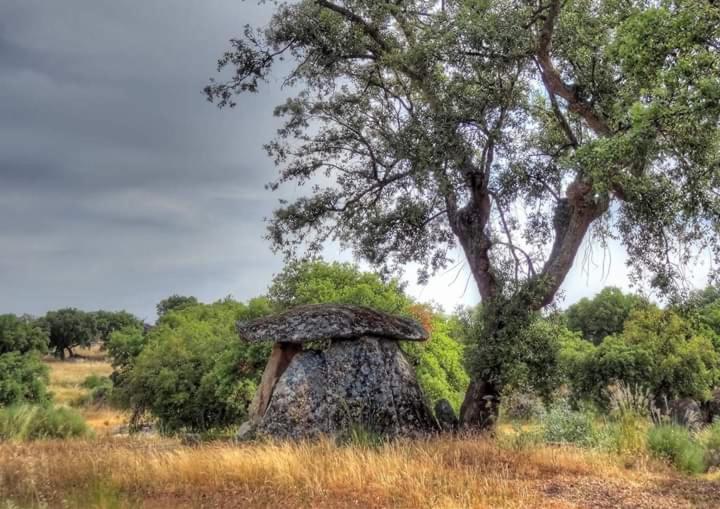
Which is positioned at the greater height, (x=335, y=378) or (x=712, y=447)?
(x=335, y=378)

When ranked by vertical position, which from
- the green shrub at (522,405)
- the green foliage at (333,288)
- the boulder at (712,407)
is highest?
the green foliage at (333,288)

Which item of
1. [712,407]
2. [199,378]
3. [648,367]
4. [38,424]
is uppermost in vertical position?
[648,367]

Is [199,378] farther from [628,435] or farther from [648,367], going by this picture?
[648,367]

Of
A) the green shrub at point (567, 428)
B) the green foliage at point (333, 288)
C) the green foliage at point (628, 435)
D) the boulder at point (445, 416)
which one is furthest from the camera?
the green foliage at point (333, 288)

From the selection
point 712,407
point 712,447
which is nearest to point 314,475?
point 712,447

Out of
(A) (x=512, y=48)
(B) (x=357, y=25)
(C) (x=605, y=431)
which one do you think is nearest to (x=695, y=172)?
(A) (x=512, y=48)

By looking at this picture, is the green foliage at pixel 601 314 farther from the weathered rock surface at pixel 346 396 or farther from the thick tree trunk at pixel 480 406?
the weathered rock surface at pixel 346 396

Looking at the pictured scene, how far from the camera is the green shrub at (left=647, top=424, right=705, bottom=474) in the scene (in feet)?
32.4

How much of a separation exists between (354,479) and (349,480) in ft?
0.27

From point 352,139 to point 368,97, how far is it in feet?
4.01

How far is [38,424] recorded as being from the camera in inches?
661

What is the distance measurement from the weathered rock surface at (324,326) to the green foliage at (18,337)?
4110cm

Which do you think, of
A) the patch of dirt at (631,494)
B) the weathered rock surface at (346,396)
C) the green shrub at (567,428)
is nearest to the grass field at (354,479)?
the patch of dirt at (631,494)

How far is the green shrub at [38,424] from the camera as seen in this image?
14.4 metres
